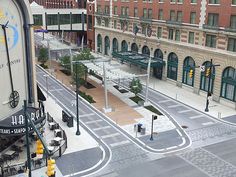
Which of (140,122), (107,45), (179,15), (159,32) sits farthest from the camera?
(107,45)

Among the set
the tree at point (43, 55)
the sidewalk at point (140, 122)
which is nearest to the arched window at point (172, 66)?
the sidewalk at point (140, 122)

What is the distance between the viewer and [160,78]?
6506 cm

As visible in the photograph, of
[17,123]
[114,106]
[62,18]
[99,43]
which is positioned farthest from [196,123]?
[62,18]

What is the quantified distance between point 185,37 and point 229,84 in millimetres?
12348

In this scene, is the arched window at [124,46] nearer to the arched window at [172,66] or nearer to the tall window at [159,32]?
the tall window at [159,32]

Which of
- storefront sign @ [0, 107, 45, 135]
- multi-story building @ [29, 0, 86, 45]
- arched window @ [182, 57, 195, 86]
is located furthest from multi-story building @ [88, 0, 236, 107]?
storefront sign @ [0, 107, 45, 135]

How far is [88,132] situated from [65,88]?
19.7 metres

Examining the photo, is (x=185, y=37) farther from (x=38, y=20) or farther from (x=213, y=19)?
(x=38, y=20)

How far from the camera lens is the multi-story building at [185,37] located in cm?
4925

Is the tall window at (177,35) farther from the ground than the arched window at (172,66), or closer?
farther from the ground

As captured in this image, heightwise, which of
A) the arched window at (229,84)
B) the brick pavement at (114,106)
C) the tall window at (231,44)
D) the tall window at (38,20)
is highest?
the tall window at (38,20)

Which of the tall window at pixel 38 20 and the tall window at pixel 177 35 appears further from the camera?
the tall window at pixel 38 20

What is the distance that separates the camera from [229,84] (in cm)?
4959

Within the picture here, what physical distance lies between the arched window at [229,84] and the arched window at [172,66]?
1182 centimetres
